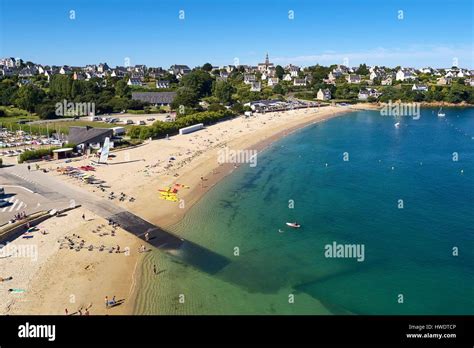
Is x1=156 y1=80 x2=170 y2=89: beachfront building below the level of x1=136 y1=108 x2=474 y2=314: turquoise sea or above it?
above

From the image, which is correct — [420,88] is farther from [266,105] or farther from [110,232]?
[110,232]

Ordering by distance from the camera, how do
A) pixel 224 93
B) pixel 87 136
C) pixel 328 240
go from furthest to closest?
pixel 224 93
pixel 87 136
pixel 328 240

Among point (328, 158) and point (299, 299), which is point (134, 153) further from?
point (299, 299)

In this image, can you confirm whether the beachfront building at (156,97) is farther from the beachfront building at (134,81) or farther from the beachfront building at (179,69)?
the beachfront building at (179,69)

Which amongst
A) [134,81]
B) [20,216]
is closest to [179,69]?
[134,81]

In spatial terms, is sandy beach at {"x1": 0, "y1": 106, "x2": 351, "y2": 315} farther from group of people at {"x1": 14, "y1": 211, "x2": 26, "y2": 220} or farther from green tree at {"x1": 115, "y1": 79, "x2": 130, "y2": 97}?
green tree at {"x1": 115, "y1": 79, "x2": 130, "y2": 97}

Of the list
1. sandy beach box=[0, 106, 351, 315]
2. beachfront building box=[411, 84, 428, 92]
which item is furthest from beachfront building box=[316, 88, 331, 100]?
sandy beach box=[0, 106, 351, 315]
